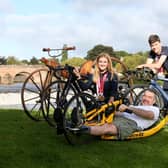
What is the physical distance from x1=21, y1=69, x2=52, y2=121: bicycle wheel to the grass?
66cm

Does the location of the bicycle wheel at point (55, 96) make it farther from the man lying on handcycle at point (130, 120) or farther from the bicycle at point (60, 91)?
the man lying on handcycle at point (130, 120)

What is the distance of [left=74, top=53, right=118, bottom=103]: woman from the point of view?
7035 millimetres

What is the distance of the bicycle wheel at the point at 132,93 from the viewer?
7.25 m

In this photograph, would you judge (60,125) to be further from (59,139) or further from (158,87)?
(158,87)

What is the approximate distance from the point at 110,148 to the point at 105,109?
1.70ft

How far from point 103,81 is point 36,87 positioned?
5.32 ft

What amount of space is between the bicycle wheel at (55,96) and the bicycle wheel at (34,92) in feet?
0.51

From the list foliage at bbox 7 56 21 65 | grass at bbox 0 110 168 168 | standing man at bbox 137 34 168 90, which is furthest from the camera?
foliage at bbox 7 56 21 65

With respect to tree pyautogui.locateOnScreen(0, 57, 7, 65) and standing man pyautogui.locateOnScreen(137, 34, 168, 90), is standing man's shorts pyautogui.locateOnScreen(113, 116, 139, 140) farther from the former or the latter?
tree pyautogui.locateOnScreen(0, 57, 7, 65)

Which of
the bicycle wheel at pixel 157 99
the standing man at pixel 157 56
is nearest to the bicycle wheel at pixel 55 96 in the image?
the bicycle wheel at pixel 157 99

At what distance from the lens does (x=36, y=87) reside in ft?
27.2

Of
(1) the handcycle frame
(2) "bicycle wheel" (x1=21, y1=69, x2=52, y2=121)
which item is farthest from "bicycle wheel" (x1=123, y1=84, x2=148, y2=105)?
(2) "bicycle wheel" (x1=21, y1=69, x2=52, y2=121)

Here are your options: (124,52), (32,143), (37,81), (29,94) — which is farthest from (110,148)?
(124,52)

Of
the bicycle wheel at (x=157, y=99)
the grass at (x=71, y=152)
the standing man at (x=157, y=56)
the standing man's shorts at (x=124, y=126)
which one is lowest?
the grass at (x=71, y=152)
